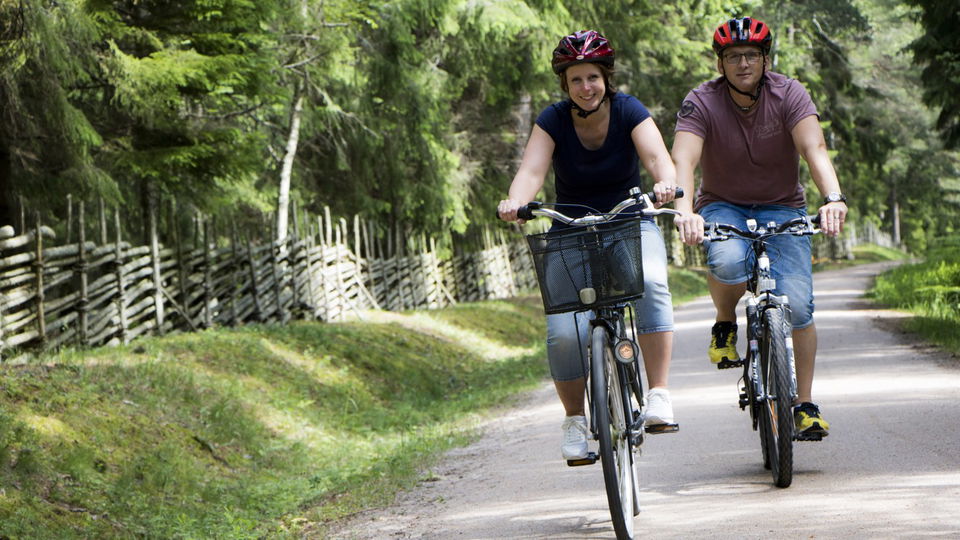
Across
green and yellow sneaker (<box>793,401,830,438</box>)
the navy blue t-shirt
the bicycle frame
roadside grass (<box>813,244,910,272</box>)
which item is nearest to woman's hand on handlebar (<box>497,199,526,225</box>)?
the navy blue t-shirt

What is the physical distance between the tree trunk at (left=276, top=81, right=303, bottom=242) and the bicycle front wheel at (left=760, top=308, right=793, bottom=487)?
47.4 feet

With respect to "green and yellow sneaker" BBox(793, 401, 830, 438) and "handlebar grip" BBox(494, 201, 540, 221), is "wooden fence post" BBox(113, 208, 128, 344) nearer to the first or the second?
"handlebar grip" BBox(494, 201, 540, 221)

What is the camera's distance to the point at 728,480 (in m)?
5.95

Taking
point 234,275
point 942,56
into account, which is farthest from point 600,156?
point 942,56

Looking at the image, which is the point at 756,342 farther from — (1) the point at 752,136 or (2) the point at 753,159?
(1) the point at 752,136

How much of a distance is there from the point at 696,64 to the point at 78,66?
23.1 metres

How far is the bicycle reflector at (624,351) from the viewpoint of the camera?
16.3 ft

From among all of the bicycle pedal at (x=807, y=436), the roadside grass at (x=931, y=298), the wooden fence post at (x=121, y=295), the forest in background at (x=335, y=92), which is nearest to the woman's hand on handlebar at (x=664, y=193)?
→ the bicycle pedal at (x=807, y=436)

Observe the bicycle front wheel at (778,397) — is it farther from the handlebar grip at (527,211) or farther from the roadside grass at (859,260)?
the roadside grass at (859,260)

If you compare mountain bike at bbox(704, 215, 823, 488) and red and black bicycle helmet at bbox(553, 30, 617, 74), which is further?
mountain bike at bbox(704, 215, 823, 488)

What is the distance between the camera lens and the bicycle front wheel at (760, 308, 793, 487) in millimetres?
5383

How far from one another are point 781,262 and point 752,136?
669 mm

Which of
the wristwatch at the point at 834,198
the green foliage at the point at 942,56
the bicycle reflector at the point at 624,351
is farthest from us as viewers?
the green foliage at the point at 942,56

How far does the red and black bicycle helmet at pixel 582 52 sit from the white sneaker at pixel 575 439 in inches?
62.8
